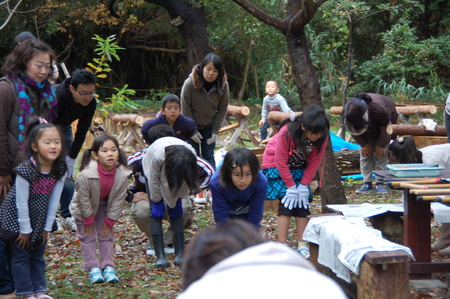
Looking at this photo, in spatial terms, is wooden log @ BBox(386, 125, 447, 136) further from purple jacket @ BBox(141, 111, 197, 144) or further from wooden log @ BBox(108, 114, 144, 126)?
wooden log @ BBox(108, 114, 144, 126)

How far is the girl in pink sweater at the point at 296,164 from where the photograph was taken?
465 centimetres

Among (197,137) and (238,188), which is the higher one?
(197,137)

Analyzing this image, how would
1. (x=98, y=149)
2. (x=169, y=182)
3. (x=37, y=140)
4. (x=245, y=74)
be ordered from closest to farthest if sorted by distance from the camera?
1. (x=37, y=140)
2. (x=98, y=149)
3. (x=169, y=182)
4. (x=245, y=74)

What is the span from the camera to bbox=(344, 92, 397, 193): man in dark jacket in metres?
6.67

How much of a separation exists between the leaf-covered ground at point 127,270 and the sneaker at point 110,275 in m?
0.04

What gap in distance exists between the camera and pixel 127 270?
4.74 metres

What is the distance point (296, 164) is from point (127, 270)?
1708mm

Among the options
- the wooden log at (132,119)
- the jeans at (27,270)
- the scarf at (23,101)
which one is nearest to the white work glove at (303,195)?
the jeans at (27,270)

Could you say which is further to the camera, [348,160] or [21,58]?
[348,160]

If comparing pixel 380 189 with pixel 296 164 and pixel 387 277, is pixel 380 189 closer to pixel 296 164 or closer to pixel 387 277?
pixel 296 164

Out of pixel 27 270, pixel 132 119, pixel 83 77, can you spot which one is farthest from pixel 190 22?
pixel 27 270

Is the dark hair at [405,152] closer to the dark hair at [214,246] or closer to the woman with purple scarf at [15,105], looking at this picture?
the woman with purple scarf at [15,105]

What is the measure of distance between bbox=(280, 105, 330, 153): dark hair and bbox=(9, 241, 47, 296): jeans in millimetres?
2189

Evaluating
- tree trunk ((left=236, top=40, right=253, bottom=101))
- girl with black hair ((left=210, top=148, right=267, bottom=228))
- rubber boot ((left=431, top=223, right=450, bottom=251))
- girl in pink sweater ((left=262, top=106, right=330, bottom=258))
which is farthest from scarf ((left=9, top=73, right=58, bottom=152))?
tree trunk ((left=236, top=40, right=253, bottom=101))
